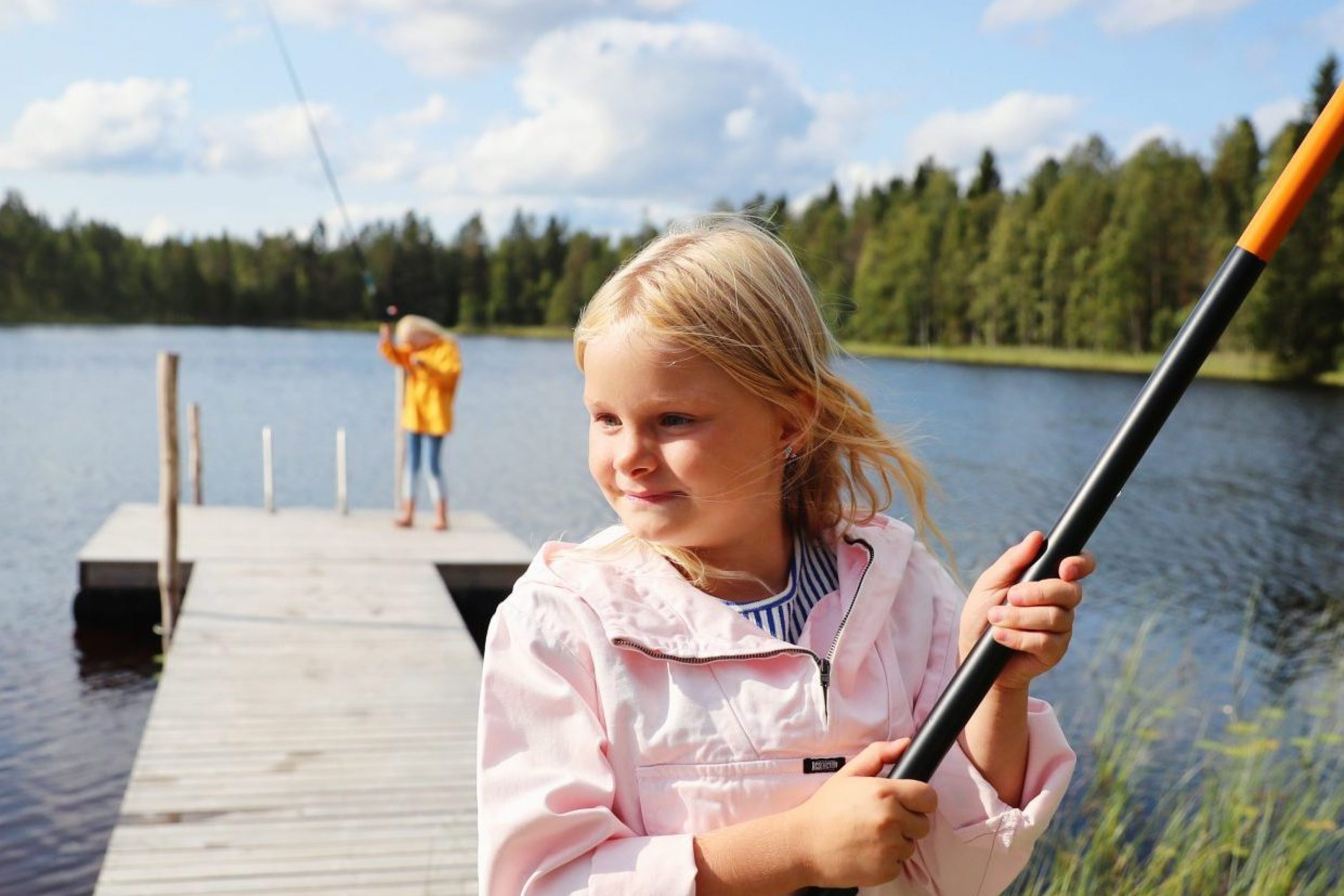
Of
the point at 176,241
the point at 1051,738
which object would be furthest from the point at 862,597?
the point at 176,241

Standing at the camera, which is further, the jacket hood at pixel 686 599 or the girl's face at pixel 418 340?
the girl's face at pixel 418 340

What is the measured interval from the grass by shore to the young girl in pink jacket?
2554 millimetres

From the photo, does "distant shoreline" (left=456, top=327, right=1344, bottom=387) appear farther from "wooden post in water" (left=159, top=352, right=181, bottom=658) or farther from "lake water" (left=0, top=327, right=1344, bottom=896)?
"wooden post in water" (left=159, top=352, right=181, bottom=658)

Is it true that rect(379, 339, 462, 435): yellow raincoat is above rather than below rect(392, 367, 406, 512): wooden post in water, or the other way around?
above

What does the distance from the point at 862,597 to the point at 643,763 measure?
38 centimetres

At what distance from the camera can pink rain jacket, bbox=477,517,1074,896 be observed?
138 cm

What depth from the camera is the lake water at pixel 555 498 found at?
279 inches

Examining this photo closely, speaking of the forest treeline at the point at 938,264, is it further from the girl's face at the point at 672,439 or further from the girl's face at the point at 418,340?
the girl's face at the point at 672,439

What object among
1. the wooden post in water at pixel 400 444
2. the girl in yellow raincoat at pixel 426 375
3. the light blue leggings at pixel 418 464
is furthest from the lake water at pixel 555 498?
the girl in yellow raincoat at pixel 426 375

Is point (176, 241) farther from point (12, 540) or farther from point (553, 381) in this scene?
point (12, 540)

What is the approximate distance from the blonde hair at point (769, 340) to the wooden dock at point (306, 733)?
271cm

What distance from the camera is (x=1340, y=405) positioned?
34281 millimetres

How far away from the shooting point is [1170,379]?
3.59ft

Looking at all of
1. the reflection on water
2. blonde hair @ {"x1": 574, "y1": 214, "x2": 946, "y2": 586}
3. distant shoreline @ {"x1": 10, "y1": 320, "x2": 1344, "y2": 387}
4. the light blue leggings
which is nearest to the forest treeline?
distant shoreline @ {"x1": 10, "y1": 320, "x2": 1344, "y2": 387}
